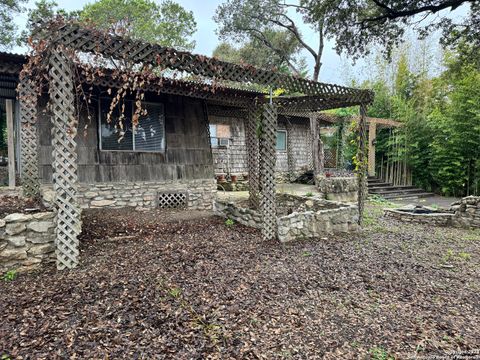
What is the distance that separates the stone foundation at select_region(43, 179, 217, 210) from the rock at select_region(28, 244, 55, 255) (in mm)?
2705

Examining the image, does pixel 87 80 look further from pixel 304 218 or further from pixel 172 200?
pixel 304 218

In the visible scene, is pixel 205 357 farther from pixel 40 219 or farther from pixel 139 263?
pixel 40 219

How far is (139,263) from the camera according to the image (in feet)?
11.7

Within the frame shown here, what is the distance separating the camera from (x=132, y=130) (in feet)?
22.2

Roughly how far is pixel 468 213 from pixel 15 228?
28.3ft

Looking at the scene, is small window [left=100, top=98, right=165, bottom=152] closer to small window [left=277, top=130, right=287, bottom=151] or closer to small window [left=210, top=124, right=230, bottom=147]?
small window [left=210, top=124, right=230, bottom=147]

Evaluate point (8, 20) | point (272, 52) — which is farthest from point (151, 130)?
point (8, 20)

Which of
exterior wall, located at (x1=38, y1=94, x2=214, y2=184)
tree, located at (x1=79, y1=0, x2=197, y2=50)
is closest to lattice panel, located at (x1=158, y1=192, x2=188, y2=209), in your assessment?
exterior wall, located at (x1=38, y1=94, x2=214, y2=184)

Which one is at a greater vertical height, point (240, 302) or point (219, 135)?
point (219, 135)

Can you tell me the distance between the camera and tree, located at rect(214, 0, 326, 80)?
46.5ft

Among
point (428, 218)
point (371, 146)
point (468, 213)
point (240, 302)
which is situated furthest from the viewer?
point (371, 146)

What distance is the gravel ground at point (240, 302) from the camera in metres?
2.23

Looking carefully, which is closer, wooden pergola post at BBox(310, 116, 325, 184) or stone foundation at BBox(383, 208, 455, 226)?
stone foundation at BBox(383, 208, 455, 226)

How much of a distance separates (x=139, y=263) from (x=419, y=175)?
42.5 feet
